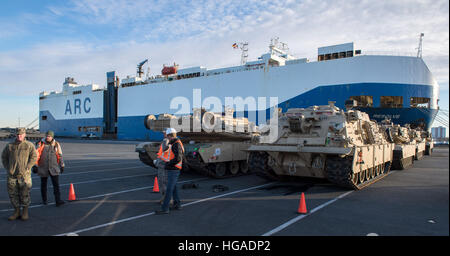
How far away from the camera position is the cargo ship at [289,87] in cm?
3025

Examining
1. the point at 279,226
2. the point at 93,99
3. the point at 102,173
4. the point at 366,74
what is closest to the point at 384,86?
the point at 366,74

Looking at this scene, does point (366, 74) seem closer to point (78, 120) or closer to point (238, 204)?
point (238, 204)

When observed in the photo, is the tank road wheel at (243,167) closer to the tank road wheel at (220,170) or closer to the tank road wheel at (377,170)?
the tank road wheel at (220,170)

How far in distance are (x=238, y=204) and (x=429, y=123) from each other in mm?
31799

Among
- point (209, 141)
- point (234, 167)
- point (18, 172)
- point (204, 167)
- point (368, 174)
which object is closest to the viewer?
point (18, 172)

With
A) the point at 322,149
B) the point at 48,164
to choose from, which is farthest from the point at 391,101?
the point at 48,164

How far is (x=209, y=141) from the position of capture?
12.3 m

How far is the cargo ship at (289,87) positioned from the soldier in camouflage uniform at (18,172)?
28813 mm

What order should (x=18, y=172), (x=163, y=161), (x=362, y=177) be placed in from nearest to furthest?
(x=18, y=172) < (x=163, y=161) < (x=362, y=177)

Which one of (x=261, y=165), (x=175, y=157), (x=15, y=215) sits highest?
(x=175, y=157)

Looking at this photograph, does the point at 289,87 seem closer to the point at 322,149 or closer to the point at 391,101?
the point at 391,101

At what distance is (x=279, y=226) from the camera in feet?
17.3

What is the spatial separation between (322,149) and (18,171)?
6.76 metres

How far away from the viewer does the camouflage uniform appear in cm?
548
